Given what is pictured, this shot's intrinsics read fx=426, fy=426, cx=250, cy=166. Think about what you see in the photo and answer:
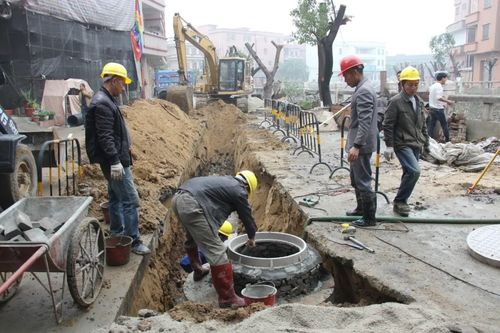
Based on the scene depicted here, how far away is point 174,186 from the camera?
26.1ft

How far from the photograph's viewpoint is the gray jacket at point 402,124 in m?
5.32

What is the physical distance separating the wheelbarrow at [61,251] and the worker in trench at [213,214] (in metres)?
0.86

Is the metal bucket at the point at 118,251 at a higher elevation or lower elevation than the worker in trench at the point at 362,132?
lower

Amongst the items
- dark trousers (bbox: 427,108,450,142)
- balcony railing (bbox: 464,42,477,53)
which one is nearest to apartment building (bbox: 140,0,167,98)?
dark trousers (bbox: 427,108,450,142)

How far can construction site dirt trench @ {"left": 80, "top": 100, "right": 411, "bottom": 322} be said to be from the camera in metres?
4.14

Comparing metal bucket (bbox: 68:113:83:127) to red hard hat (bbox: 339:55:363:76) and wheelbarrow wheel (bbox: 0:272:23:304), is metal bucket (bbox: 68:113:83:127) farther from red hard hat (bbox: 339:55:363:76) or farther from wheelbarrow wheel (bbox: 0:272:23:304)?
red hard hat (bbox: 339:55:363:76)

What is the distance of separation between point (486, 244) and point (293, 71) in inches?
2990

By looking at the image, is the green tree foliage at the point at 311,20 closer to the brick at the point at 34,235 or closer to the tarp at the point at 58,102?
the tarp at the point at 58,102

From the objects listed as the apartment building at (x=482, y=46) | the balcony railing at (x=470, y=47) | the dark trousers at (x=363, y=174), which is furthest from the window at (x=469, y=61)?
the dark trousers at (x=363, y=174)

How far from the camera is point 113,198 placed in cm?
488

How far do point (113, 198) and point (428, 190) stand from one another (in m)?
4.94

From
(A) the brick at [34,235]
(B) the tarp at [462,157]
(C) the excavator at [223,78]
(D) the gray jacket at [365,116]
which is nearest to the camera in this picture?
(A) the brick at [34,235]

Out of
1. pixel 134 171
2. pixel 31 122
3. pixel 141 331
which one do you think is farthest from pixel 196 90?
pixel 141 331

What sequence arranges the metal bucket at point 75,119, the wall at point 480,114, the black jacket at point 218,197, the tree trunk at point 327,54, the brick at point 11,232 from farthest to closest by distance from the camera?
1. the tree trunk at point 327,54
2. the wall at point 480,114
3. the metal bucket at point 75,119
4. the black jacket at point 218,197
5. the brick at point 11,232
